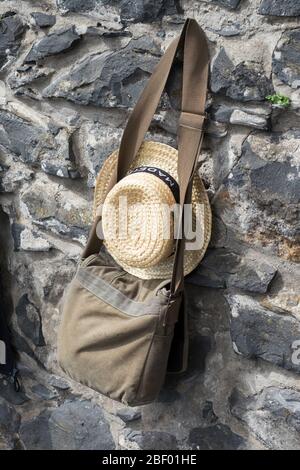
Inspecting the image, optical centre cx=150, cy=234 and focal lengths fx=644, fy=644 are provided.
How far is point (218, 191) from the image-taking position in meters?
1.44

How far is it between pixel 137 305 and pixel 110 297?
3.1 inches

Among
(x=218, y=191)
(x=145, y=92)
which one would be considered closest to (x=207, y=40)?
(x=145, y=92)

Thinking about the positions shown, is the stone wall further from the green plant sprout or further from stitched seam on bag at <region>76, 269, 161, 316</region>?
stitched seam on bag at <region>76, 269, 161, 316</region>

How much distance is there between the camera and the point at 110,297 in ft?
4.91

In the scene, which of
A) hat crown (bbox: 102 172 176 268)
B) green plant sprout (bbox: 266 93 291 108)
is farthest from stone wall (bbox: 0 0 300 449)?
hat crown (bbox: 102 172 176 268)

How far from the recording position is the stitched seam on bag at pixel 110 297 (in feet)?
4.72

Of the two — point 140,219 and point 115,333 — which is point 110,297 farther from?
point 140,219

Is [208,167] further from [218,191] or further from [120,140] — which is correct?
[120,140]

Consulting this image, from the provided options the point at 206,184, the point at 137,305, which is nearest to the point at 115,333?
the point at 137,305

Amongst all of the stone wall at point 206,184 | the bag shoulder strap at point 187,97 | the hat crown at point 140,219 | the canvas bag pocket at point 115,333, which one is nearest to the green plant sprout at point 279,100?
the stone wall at point 206,184

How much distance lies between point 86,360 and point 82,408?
1.30 feet

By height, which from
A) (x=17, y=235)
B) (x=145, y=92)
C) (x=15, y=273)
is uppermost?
(x=145, y=92)

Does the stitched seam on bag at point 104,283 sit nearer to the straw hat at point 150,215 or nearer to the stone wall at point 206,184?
the straw hat at point 150,215
